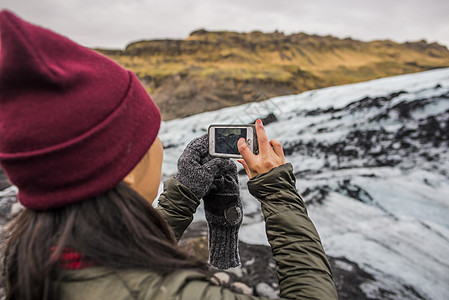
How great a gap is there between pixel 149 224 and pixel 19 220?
1.11ft


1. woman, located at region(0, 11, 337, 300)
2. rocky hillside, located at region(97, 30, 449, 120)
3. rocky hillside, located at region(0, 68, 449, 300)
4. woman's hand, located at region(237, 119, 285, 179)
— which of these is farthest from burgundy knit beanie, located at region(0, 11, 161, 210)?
rocky hillside, located at region(97, 30, 449, 120)

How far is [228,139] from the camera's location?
112 centimetres

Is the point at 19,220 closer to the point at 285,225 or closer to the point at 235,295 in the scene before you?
the point at 235,295

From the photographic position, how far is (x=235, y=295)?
61 cm

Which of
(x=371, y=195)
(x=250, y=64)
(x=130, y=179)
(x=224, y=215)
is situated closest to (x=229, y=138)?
(x=224, y=215)

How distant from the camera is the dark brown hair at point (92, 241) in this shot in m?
0.57

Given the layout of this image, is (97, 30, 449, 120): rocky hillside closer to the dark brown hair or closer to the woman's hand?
the woman's hand

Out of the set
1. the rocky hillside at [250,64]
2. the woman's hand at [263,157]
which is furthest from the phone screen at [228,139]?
the rocky hillside at [250,64]

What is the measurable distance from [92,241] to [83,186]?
0.13m

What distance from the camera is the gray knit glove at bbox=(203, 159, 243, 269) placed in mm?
1168

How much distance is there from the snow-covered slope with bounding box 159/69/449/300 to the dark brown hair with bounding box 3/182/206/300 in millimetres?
1612

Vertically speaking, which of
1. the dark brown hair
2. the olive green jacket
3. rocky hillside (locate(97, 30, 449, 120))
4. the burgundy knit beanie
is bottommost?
the olive green jacket

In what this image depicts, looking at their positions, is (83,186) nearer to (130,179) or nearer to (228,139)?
(130,179)

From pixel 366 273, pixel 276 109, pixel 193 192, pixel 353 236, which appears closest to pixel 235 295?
pixel 193 192
